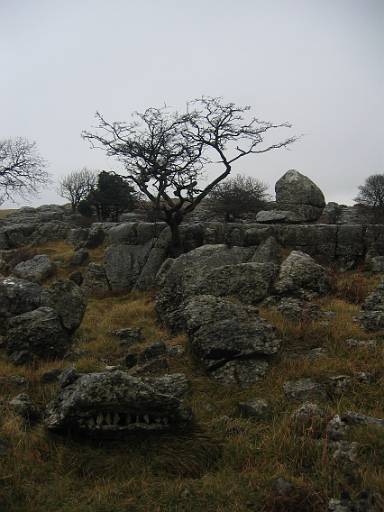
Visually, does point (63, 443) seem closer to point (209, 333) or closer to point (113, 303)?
point (209, 333)

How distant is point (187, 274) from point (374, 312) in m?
5.98

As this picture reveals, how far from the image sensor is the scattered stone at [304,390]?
5836 mm

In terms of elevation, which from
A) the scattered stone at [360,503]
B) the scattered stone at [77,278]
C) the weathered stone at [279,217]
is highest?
the weathered stone at [279,217]

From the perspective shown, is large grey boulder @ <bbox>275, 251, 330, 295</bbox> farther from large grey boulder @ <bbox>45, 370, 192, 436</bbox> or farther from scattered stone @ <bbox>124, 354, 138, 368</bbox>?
large grey boulder @ <bbox>45, 370, 192, 436</bbox>

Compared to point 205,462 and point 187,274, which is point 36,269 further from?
point 205,462

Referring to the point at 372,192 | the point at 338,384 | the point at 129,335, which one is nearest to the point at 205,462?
the point at 338,384

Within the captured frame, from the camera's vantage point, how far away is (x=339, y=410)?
5441 millimetres

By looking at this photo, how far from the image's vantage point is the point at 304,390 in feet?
19.4

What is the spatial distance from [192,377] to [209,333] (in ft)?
2.77

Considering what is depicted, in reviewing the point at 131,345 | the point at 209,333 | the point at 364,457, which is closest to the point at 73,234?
the point at 131,345

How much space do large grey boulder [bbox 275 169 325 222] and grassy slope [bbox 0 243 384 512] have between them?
1692 cm

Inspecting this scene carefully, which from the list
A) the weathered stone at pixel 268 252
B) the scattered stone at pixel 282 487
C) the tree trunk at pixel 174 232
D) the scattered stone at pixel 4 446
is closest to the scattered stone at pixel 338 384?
the scattered stone at pixel 282 487

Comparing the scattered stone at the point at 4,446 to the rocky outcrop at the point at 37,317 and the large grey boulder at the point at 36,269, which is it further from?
the large grey boulder at the point at 36,269

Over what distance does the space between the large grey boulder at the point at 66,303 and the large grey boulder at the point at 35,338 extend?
0.71 m
